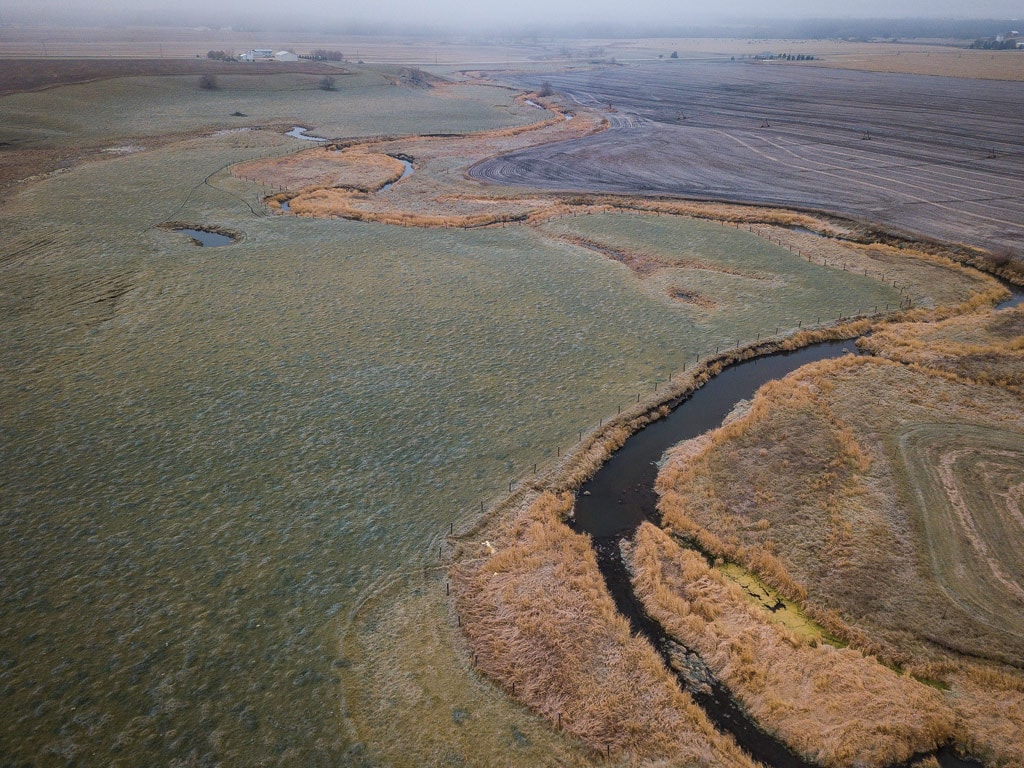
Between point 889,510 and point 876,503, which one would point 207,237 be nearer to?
point 876,503

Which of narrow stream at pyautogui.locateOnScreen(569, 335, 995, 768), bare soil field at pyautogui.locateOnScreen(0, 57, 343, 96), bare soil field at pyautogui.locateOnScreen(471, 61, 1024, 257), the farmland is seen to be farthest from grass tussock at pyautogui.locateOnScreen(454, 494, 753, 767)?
bare soil field at pyautogui.locateOnScreen(0, 57, 343, 96)

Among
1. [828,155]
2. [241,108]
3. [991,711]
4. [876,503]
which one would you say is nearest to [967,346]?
[876,503]

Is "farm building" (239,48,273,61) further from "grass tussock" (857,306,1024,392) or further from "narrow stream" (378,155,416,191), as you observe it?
"grass tussock" (857,306,1024,392)

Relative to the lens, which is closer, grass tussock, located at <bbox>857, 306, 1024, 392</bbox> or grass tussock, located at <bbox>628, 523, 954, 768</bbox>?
grass tussock, located at <bbox>628, 523, 954, 768</bbox>

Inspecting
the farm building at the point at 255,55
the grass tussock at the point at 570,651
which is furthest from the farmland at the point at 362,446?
the farm building at the point at 255,55

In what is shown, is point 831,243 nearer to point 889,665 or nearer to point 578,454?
point 578,454

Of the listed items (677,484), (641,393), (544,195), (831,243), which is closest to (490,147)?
(544,195)

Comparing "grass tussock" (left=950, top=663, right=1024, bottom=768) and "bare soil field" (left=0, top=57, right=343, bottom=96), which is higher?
"bare soil field" (left=0, top=57, right=343, bottom=96)
